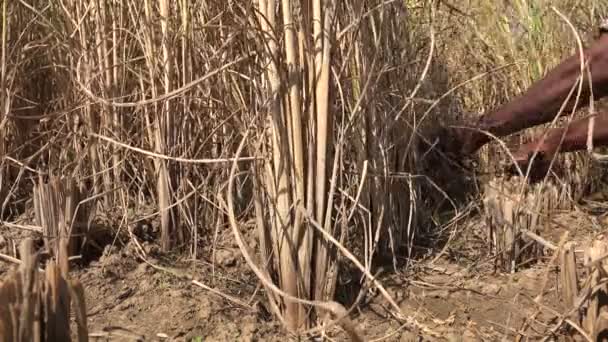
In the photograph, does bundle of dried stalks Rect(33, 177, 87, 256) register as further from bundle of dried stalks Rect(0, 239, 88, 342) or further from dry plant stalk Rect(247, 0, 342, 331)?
bundle of dried stalks Rect(0, 239, 88, 342)

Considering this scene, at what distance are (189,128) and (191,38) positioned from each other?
0.81ft

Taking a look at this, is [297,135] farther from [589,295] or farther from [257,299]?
[589,295]

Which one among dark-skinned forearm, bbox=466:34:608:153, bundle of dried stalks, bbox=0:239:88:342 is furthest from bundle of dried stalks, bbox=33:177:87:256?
dark-skinned forearm, bbox=466:34:608:153

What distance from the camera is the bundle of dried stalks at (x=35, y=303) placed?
111cm

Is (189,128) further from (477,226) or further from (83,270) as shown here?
(477,226)

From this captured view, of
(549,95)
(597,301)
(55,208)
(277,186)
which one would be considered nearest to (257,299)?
(277,186)

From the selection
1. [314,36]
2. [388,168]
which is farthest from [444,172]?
[314,36]

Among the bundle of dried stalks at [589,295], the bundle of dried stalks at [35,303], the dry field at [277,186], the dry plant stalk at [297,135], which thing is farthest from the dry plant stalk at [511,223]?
the bundle of dried stalks at [35,303]

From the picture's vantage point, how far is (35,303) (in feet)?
3.75

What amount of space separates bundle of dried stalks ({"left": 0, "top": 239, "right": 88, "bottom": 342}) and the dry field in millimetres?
30

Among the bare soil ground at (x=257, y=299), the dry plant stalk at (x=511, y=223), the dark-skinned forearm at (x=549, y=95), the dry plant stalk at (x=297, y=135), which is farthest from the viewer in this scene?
the dry plant stalk at (x=511, y=223)

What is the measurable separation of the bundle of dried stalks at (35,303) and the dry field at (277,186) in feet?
0.10

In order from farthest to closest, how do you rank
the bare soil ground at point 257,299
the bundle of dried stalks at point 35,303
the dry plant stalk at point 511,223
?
the dry plant stalk at point 511,223
the bare soil ground at point 257,299
the bundle of dried stalks at point 35,303

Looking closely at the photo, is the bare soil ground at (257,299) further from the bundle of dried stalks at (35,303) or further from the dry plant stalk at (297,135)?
the bundle of dried stalks at (35,303)
